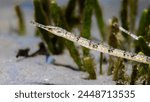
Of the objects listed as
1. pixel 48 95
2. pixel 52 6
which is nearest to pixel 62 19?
pixel 52 6

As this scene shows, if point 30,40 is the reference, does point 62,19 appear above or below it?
above

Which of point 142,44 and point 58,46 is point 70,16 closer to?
point 58,46

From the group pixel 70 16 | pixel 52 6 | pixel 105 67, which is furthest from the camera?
pixel 70 16

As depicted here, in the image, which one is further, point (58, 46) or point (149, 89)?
point (58, 46)

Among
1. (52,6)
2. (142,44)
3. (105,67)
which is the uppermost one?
(52,6)

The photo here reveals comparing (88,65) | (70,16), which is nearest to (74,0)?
(70,16)

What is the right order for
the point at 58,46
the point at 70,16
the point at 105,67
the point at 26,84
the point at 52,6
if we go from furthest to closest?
the point at 70,16, the point at 58,46, the point at 105,67, the point at 52,6, the point at 26,84

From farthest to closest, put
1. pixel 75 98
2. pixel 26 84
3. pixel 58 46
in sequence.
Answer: pixel 58 46
pixel 26 84
pixel 75 98

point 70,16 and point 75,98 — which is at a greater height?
point 70,16

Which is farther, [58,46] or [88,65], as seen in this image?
[58,46]

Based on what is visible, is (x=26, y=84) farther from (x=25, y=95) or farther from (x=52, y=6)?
(x=52, y=6)
